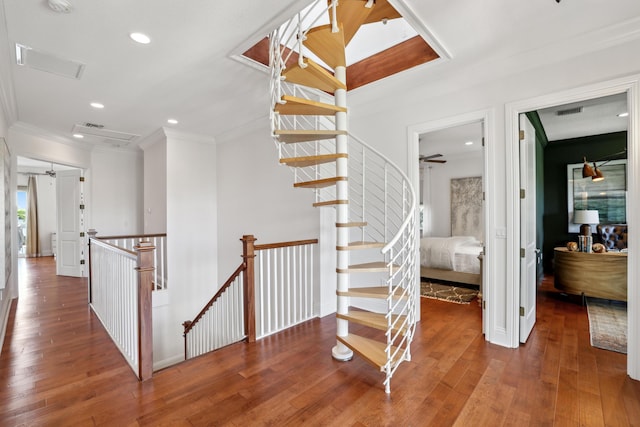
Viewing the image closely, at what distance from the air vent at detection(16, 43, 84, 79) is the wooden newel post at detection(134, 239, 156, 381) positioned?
2.01 m

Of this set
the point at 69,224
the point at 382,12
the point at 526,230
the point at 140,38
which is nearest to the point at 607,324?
the point at 526,230

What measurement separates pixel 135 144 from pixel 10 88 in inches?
99.7

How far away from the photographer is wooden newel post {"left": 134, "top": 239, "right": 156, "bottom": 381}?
222 centimetres

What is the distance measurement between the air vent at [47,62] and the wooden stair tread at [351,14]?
8.24ft

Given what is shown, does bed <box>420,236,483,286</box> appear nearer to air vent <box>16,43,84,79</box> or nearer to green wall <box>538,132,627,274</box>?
green wall <box>538,132,627,274</box>

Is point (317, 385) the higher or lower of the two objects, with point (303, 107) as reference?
lower

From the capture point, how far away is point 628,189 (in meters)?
2.21

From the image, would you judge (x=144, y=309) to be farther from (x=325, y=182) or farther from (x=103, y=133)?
(x=103, y=133)

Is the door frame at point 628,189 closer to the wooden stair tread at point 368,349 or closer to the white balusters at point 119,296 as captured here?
the wooden stair tread at point 368,349

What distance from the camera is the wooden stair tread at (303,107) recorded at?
7.59ft

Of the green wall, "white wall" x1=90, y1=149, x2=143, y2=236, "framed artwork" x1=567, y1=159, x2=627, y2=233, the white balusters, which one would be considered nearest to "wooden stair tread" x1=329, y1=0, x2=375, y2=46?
the white balusters

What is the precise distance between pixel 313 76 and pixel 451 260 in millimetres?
4329

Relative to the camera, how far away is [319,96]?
3.59 m

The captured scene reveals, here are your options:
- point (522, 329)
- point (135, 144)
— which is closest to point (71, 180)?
point (135, 144)
